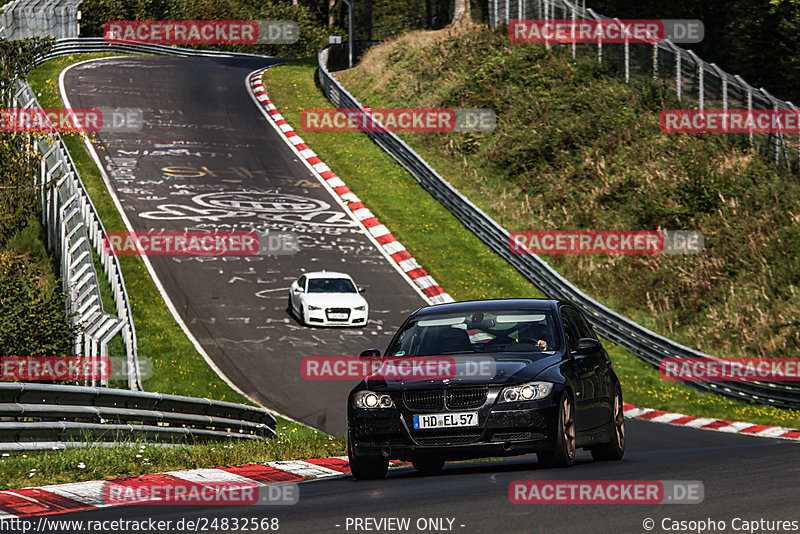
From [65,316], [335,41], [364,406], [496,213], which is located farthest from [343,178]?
[364,406]

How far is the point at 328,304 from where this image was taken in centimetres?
2639

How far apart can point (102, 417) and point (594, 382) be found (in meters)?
5.22

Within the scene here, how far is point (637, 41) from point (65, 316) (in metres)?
23.8

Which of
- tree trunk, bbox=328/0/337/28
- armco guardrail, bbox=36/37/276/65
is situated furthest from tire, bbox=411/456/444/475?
tree trunk, bbox=328/0/337/28

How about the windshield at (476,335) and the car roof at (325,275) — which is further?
the car roof at (325,275)

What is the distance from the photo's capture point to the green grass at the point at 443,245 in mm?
22641

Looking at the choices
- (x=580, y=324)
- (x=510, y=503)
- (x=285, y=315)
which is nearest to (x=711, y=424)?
(x=580, y=324)

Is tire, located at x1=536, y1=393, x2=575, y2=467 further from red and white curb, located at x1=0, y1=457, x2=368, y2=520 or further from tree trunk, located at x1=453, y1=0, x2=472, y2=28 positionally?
tree trunk, located at x1=453, y1=0, x2=472, y2=28

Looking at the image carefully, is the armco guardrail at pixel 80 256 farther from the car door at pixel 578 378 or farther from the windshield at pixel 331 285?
the car door at pixel 578 378

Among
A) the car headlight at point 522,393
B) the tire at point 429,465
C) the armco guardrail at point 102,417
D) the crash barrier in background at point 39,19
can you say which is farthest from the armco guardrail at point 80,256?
the crash barrier in background at point 39,19

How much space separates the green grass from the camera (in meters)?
22.6

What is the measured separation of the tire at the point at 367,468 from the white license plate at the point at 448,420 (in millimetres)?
603

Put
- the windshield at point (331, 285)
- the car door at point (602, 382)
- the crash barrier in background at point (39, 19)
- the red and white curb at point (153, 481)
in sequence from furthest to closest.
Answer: the crash barrier in background at point (39, 19) < the windshield at point (331, 285) < the car door at point (602, 382) < the red and white curb at point (153, 481)

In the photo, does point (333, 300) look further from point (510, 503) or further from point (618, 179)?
point (510, 503)
